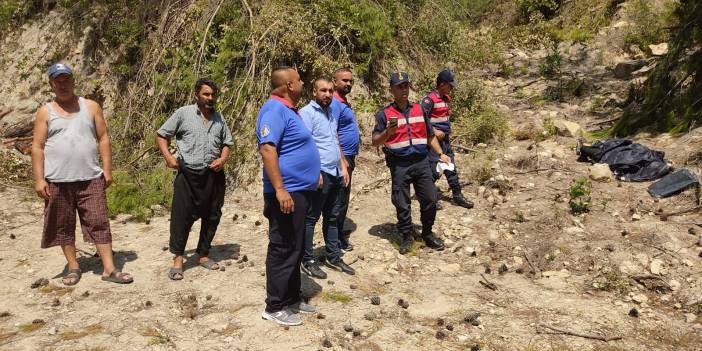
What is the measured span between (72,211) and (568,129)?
7.17 m

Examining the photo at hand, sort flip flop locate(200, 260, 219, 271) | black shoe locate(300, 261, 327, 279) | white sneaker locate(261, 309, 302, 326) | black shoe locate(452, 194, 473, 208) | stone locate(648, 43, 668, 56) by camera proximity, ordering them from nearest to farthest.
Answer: white sneaker locate(261, 309, 302, 326), black shoe locate(300, 261, 327, 279), flip flop locate(200, 260, 219, 271), black shoe locate(452, 194, 473, 208), stone locate(648, 43, 668, 56)

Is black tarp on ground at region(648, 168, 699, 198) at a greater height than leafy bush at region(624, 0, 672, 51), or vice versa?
leafy bush at region(624, 0, 672, 51)

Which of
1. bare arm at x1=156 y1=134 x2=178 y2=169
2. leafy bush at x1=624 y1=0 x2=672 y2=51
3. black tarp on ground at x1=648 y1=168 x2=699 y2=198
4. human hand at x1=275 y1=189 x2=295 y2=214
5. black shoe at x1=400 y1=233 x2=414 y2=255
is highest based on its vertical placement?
leafy bush at x1=624 y1=0 x2=672 y2=51

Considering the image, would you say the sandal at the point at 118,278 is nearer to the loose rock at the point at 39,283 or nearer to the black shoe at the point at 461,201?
the loose rock at the point at 39,283

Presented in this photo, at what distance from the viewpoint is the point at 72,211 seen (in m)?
4.93

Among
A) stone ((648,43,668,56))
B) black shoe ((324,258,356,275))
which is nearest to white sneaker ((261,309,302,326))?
black shoe ((324,258,356,275))

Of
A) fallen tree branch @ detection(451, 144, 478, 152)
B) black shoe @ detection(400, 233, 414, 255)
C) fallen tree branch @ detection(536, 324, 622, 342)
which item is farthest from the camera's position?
fallen tree branch @ detection(451, 144, 478, 152)

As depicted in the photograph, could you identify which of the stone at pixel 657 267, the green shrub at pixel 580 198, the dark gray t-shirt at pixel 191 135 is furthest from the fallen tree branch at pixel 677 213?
the dark gray t-shirt at pixel 191 135

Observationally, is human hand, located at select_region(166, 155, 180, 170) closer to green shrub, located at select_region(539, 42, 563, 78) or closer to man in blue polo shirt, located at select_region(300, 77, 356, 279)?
man in blue polo shirt, located at select_region(300, 77, 356, 279)

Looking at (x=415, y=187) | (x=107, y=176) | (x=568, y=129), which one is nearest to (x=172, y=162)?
(x=107, y=176)

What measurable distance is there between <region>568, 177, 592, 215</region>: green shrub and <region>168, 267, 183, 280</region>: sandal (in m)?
4.36

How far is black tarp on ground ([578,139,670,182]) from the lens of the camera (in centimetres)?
672

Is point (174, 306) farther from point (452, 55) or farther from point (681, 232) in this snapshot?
point (452, 55)

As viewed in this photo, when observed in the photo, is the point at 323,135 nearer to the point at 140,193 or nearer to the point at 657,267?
the point at 657,267
